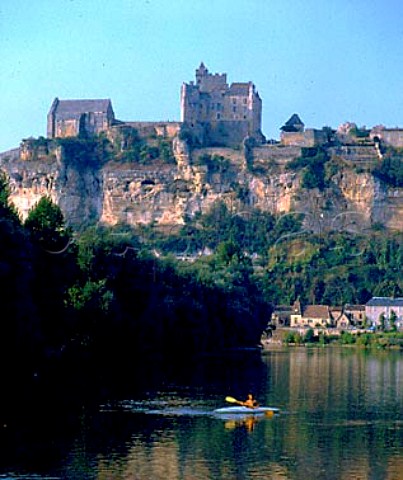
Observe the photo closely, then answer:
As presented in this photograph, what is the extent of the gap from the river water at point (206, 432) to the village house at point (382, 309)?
5324 centimetres

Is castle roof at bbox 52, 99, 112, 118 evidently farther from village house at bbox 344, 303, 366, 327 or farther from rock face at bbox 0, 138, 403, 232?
village house at bbox 344, 303, 366, 327

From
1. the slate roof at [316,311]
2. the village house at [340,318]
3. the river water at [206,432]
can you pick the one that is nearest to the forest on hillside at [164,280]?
the river water at [206,432]

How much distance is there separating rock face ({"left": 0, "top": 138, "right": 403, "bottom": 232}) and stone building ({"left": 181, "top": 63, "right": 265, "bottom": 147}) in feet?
6.24

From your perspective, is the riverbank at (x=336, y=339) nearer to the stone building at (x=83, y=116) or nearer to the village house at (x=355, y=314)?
the village house at (x=355, y=314)

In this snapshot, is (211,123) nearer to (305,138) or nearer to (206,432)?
(305,138)

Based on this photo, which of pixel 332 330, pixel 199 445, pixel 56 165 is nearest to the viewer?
pixel 199 445

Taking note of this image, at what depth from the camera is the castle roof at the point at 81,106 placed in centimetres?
12681

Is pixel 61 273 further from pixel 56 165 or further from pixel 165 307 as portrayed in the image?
pixel 56 165

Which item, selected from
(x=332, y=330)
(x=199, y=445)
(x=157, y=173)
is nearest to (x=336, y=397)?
(x=199, y=445)

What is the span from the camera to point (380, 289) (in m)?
111

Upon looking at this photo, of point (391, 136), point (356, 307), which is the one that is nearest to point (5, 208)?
point (356, 307)

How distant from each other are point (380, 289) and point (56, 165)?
3508 cm

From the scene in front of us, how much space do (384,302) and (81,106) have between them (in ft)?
127

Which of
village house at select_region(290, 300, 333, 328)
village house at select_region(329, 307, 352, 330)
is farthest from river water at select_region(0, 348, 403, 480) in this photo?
village house at select_region(290, 300, 333, 328)
